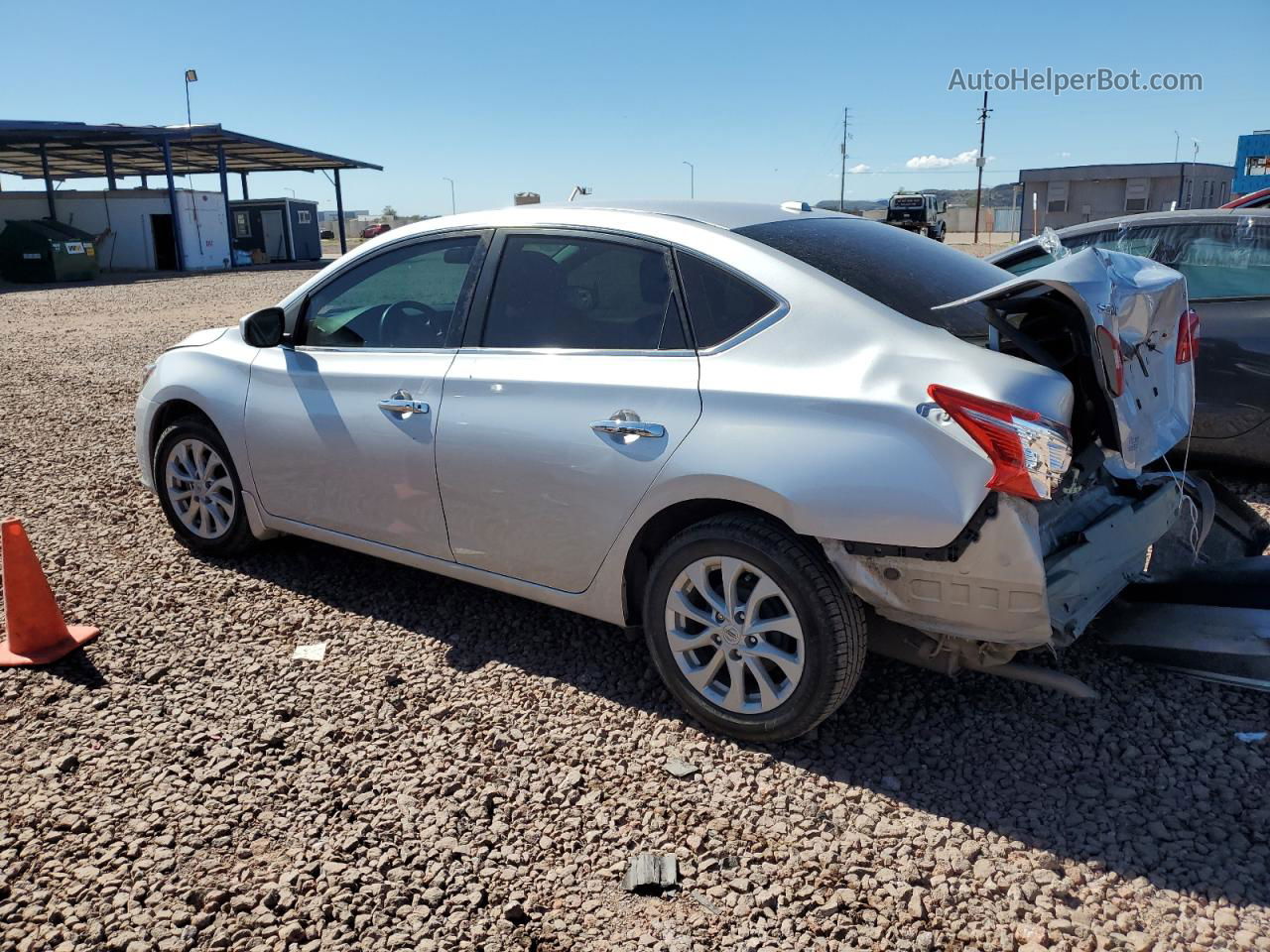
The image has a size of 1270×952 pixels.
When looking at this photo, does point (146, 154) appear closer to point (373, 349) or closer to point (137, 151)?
point (137, 151)

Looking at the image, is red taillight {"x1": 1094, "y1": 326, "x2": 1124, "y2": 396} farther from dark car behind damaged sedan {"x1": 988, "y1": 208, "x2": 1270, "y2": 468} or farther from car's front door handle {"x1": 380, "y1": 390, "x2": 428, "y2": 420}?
dark car behind damaged sedan {"x1": 988, "y1": 208, "x2": 1270, "y2": 468}

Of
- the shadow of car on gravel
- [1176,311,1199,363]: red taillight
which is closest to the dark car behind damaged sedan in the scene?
[1176,311,1199,363]: red taillight

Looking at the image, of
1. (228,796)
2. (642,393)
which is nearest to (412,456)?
(642,393)

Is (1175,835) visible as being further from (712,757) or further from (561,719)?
(561,719)

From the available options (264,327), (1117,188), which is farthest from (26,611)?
(1117,188)

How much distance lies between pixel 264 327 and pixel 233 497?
0.88 meters

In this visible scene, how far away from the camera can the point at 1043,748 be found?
3.30 meters

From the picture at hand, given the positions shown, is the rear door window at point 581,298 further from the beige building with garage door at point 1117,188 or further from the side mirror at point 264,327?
the beige building with garage door at point 1117,188

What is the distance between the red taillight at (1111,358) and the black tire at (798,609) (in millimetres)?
988

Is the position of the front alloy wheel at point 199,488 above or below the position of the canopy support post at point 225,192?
below

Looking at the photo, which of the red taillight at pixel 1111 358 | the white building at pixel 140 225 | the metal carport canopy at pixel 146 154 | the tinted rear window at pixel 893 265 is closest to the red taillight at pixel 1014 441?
the red taillight at pixel 1111 358

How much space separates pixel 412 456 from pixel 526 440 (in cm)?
60

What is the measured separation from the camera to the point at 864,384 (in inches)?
115

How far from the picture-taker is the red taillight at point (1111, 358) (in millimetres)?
2914
